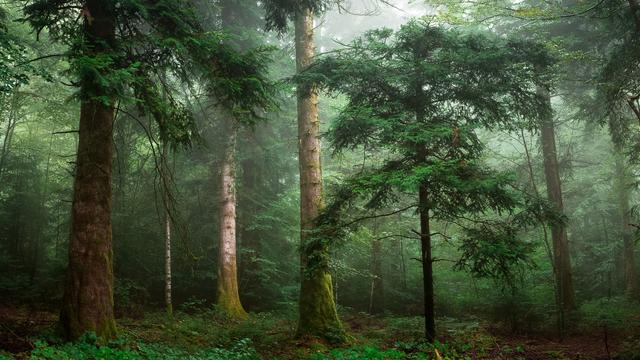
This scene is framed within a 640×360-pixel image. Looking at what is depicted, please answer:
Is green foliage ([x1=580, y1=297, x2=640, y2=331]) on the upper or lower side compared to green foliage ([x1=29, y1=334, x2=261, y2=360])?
lower

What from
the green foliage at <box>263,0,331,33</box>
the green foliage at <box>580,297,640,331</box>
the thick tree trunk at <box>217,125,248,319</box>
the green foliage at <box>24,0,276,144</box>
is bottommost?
the green foliage at <box>580,297,640,331</box>

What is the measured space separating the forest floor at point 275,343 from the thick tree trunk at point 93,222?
371mm

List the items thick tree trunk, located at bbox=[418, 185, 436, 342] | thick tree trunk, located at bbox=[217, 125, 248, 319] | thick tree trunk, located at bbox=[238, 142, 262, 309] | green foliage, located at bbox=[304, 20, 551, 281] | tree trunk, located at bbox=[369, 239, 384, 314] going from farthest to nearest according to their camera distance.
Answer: tree trunk, located at bbox=[369, 239, 384, 314] → thick tree trunk, located at bbox=[238, 142, 262, 309] → thick tree trunk, located at bbox=[217, 125, 248, 319] → thick tree trunk, located at bbox=[418, 185, 436, 342] → green foliage, located at bbox=[304, 20, 551, 281]

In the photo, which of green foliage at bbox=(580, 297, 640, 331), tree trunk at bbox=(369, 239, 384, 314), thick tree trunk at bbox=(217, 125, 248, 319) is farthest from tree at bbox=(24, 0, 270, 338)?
green foliage at bbox=(580, 297, 640, 331)

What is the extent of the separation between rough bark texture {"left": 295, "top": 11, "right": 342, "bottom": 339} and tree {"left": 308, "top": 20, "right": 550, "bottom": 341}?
0.87 metres

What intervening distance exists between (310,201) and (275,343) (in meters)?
3.17

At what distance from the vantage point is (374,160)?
16.0m

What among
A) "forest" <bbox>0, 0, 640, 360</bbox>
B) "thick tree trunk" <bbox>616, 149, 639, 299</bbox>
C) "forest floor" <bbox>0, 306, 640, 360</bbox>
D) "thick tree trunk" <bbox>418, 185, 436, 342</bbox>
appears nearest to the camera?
"forest floor" <bbox>0, 306, 640, 360</bbox>

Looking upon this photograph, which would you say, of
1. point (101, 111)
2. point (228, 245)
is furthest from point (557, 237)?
point (101, 111)

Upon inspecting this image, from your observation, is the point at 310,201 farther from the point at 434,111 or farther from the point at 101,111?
the point at 101,111

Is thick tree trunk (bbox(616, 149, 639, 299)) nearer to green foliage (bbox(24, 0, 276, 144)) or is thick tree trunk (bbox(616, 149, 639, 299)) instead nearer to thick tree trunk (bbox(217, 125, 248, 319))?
thick tree trunk (bbox(217, 125, 248, 319))

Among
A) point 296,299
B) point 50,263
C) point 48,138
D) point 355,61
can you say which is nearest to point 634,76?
point 355,61

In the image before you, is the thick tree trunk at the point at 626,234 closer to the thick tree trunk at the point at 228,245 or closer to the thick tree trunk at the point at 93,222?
the thick tree trunk at the point at 228,245

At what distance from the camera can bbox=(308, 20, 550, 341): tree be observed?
7.93 m
